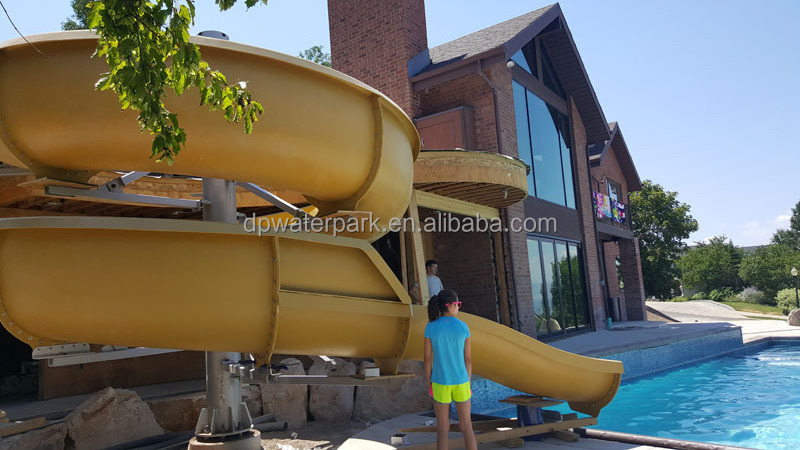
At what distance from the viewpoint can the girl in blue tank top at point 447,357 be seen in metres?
4.63

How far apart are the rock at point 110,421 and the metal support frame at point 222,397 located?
7.02ft

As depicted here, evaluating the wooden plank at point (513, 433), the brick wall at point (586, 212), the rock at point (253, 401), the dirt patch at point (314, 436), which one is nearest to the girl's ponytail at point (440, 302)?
the wooden plank at point (513, 433)

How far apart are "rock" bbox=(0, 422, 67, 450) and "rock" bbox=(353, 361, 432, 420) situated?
11.0ft

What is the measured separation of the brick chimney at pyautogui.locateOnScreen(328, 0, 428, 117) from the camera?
14.5 meters

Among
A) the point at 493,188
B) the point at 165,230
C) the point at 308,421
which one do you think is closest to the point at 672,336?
the point at 493,188

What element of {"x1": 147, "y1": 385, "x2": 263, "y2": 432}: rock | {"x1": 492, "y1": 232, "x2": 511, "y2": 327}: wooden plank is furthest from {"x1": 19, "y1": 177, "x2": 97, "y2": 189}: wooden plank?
{"x1": 492, "y1": 232, "x2": 511, "y2": 327}: wooden plank

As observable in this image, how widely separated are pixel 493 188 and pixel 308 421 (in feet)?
16.8

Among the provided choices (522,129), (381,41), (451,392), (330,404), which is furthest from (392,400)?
(381,41)

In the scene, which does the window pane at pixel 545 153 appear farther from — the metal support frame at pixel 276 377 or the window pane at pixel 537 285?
the metal support frame at pixel 276 377

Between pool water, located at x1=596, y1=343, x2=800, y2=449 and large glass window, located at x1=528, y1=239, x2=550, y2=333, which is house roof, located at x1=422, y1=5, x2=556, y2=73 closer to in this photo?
large glass window, located at x1=528, y1=239, x2=550, y2=333

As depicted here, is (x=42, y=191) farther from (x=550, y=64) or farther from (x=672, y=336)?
(x=550, y=64)

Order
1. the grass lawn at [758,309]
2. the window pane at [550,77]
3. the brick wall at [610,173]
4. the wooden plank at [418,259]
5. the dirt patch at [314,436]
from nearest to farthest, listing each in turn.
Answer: the dirt patch at [314,436]
the wooden plank at [418,259]
the window pane at [550,77]
the brick wall at [610,173]
the grass lawn at [758,309]

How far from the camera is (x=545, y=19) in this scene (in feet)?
52.2

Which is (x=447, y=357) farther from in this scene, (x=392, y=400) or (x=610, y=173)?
(x=610, y=173)
